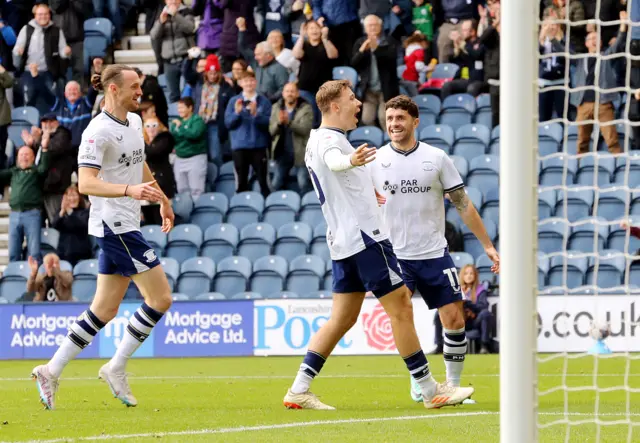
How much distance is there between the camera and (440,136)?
59.4ft

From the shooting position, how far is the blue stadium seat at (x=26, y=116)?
19375 millimetres

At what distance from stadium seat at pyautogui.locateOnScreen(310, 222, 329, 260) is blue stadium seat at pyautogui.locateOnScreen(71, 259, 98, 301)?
3.19 metres

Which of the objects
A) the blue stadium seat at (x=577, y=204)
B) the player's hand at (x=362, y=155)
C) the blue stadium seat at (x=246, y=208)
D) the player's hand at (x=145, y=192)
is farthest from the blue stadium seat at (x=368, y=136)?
the player's hand at (x=362, y=155)

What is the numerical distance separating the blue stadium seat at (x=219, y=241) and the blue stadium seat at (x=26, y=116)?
3.70 m

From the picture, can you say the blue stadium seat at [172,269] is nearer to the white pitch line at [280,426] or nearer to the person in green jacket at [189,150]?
the person in green jacket at [189,150]

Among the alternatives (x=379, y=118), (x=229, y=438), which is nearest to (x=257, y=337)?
(x=379, y=118)

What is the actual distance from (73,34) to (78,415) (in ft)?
42.3

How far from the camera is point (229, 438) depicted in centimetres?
604

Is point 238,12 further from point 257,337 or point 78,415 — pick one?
point 78,415

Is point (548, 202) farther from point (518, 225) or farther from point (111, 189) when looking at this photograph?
point (518, 225)

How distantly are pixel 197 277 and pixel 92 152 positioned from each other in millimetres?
9248

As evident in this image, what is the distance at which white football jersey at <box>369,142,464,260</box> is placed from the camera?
27.6 ft

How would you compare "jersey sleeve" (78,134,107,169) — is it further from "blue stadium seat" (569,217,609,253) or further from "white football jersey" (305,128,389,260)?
"blue stadium seat" (569,217,609,253)

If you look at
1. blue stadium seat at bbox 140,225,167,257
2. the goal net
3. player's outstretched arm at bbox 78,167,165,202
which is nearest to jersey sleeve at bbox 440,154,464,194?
player's outstretched arm at bbox 78,167,165,202
